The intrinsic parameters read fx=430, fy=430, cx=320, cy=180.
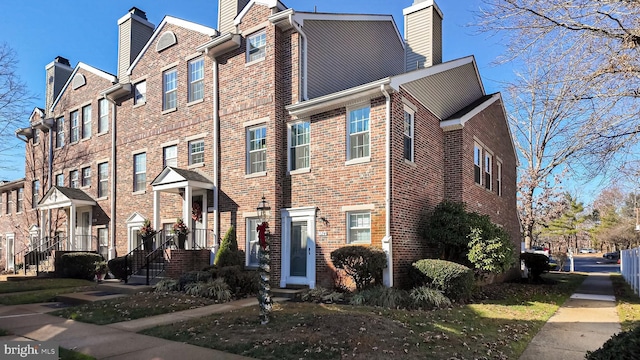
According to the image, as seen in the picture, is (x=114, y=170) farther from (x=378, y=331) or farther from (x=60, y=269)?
(x=378, y=331)

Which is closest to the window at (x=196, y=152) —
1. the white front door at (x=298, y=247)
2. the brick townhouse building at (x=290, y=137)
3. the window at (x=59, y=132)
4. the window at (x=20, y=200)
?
the brick townhouse building at (x=290, y=137)

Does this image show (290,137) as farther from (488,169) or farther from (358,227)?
(488,169)

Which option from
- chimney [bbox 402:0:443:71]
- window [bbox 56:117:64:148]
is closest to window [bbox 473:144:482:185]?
chimney [bbox 402:0:443:71]

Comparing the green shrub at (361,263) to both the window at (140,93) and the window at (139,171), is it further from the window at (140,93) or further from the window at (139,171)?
the window at (140,93)

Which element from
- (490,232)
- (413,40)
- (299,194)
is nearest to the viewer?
(490,232)

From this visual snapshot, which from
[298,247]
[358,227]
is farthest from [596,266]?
[298,247]

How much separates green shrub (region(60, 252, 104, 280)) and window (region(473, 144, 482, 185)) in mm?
15263

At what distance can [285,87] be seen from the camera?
1393 centimetres

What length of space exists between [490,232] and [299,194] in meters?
5.70

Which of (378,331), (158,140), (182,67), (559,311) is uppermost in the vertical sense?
(182,67)

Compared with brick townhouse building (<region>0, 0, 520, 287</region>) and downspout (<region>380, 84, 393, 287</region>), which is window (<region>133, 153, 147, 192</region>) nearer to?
brick townhouse building (<region>0, 0, 520, 287</region>)

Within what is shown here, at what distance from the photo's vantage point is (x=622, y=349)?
10.8ft

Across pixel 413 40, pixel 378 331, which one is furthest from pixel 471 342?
pixel 413 40

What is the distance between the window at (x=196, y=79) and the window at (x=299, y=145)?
4630mm
